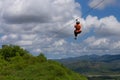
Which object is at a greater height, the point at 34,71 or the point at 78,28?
the point at 78,28

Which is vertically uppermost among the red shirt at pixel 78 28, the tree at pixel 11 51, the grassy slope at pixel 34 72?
A: the tree at pixel 11 51

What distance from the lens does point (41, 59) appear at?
531ft

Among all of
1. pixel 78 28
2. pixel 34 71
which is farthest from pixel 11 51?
pixel 78 28

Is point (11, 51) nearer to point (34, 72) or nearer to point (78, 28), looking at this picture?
point (34, 72)

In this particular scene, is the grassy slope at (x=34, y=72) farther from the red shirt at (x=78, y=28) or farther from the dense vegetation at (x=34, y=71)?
the red shirt at (x=78, y=28)

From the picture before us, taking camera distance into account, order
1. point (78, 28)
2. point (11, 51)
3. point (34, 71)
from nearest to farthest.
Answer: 1. point (78, 28)
2. point (34, 71)
3. point (11, 51)

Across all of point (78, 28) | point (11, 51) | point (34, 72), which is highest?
point (11, 51)

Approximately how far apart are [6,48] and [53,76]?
71.9 metres

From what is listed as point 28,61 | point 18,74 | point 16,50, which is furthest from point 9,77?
point 16,50

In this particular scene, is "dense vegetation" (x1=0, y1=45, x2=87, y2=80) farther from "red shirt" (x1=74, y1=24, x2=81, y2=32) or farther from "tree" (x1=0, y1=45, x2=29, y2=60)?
"red shirt" (x1=74, y1=24, x2=81, y2=32)

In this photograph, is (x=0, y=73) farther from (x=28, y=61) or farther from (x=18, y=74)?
(x=28, y=61)

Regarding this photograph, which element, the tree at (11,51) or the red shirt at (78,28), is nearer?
the red shirt at (78,28)

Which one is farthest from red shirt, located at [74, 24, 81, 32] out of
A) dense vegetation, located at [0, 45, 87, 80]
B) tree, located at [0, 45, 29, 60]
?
tree, located at [0, 45, 29, 60]

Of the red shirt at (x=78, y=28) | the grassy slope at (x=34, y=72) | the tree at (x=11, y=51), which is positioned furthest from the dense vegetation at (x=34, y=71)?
the red shirt at (x=78, y=28)
